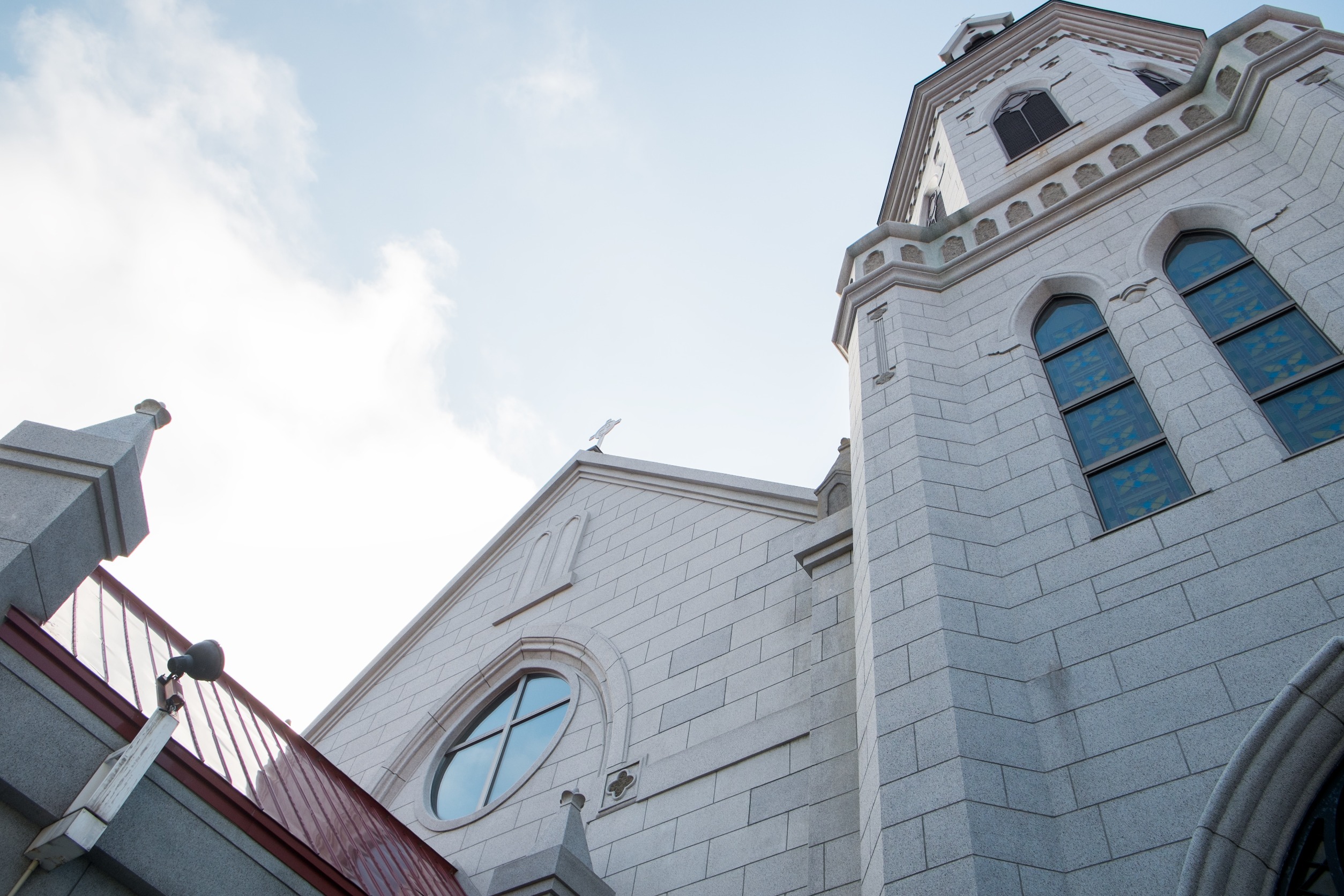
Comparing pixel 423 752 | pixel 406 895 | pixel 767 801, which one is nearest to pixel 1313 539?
pixel 767 801

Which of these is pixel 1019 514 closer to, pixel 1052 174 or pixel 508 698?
pixel 1052 174

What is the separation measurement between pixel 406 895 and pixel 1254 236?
8.86 meters

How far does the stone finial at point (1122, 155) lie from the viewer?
11094 millimetres

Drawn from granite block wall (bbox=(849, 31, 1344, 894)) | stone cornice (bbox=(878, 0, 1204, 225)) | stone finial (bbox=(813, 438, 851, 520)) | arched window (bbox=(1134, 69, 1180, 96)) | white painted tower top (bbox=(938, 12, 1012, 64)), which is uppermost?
white painted tower top (bbox=(938, 12, 1012, 64))

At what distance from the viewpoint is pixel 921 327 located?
10.4 metres

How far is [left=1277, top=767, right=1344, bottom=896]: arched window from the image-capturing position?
4.51m

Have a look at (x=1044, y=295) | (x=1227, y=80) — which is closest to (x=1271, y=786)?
(x=1044, y=295)

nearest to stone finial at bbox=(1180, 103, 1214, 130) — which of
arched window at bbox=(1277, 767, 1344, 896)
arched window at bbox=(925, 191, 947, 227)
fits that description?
arched window at bbox=(925, 191, 947, 227)

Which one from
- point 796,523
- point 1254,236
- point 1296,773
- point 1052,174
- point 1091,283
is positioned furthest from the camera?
point 1052,174

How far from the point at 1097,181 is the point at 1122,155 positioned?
57 centimetres

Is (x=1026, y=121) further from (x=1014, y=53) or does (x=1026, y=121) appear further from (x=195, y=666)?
(x=195, y=666)

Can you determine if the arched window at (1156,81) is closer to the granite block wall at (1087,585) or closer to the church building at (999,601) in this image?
the church building at (999,601)

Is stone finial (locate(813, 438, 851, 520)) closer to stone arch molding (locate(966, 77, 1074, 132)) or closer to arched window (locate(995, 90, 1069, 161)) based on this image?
arched window (locate(995, 90, 1069, 161))

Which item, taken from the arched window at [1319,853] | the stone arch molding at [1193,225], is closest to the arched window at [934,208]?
the stone arch molding at [1193,225]
